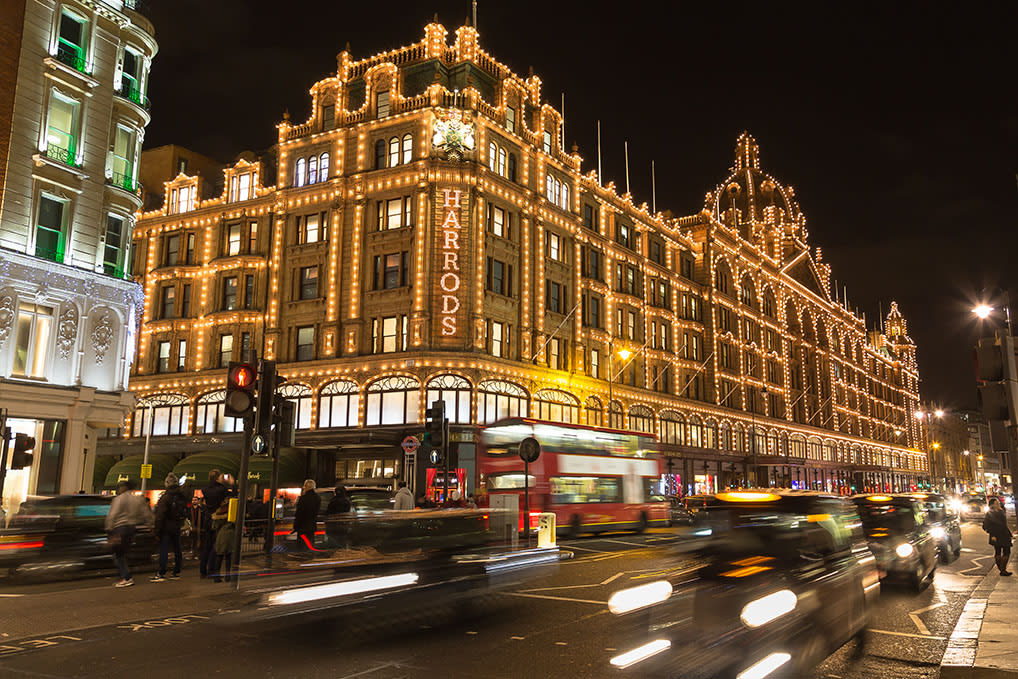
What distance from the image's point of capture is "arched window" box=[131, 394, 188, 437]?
4759 cm

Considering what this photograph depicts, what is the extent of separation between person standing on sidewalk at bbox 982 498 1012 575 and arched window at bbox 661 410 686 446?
38.6 meters

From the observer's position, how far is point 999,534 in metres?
17.1

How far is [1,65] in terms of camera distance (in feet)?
93.2

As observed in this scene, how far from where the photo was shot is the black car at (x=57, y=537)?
15.7 meters

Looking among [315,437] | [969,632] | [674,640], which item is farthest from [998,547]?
[315,437]

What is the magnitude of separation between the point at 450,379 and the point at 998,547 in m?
27.1

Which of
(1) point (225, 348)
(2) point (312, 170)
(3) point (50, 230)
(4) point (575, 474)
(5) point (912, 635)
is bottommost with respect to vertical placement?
(5) point (912, 635)

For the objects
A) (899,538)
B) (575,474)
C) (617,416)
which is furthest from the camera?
(617,416)

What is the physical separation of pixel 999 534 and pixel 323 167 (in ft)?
128

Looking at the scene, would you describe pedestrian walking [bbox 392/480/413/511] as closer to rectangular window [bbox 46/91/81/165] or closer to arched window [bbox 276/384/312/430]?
rectangular window [bbox 46/91/81/165]

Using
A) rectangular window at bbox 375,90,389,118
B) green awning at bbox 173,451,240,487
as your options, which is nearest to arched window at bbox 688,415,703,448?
rectangular window at bbox 375,90,389,118

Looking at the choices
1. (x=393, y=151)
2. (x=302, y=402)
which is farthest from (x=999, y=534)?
(x=393, y=151)

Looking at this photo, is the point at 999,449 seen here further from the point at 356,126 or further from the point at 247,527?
the point at 356,126

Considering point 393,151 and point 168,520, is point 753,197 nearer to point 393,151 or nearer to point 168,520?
point 393,151
